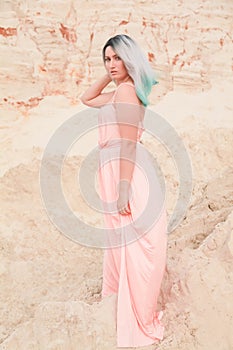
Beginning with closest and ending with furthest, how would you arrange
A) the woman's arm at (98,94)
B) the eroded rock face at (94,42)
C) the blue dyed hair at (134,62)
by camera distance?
1. the blue dyed hair at (134,62)
2. the woman's arm at (98,94)
3. the eroded rock face at (94,42)

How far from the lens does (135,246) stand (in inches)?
101

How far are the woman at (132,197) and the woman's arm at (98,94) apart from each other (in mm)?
146

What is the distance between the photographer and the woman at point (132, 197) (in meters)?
2.52

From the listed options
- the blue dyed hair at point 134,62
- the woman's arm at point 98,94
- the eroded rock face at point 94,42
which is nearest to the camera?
the blue dyed hair at point 134,62

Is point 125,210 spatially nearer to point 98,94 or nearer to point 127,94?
point 127,94

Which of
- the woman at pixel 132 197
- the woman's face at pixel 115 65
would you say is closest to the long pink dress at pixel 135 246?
the woman at pixel 132 197

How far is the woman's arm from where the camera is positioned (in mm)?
2789

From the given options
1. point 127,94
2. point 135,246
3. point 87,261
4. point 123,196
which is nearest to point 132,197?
point 123,196

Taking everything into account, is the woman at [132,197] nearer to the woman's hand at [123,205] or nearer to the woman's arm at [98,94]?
the woman's hand at [123,205]

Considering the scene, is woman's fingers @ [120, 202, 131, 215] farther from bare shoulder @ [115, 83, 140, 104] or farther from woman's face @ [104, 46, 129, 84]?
woman's face @ [104, 46, 129, 84]

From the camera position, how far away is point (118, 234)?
104 inches

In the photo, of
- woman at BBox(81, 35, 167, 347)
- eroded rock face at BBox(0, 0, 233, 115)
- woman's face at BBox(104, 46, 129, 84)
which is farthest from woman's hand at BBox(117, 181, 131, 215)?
eroded rock face at BBox(0, 0, 233, 115)

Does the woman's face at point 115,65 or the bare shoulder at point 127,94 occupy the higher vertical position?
the woman's face at point 115,65

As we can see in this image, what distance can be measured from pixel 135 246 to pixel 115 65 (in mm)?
783
